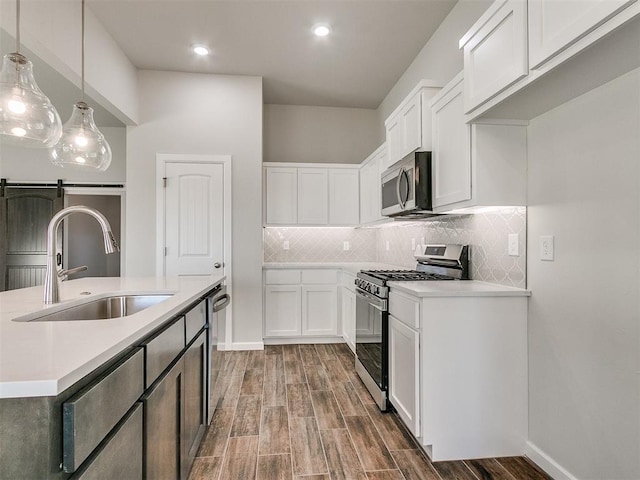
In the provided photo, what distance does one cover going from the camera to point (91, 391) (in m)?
0.79

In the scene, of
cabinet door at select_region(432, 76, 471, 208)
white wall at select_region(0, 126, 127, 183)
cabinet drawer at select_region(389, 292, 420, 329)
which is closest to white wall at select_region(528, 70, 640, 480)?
cabinet door at select_region(432, 76, 471, 208)

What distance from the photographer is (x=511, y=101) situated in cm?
167

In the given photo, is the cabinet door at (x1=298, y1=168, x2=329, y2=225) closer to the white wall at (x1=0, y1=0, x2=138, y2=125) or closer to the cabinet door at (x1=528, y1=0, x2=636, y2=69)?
the white wall at (x1=0, y1=0, x2=138, y2=125)

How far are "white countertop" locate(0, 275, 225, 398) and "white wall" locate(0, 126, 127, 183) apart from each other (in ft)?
12.7

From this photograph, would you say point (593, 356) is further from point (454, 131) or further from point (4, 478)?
point (4, 478)

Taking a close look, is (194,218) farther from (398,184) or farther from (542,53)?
(542,53)

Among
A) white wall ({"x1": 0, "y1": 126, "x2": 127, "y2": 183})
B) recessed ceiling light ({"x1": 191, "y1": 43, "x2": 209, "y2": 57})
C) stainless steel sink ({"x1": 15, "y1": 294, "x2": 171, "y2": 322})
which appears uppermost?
recessed ceiling light ({"x1": 191, "y1": 43, "x2": 209, "y2": 57})

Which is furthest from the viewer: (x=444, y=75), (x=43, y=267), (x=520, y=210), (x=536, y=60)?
(x=43, y=267)

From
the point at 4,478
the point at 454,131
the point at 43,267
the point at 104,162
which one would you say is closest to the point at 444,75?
the point at 454,131

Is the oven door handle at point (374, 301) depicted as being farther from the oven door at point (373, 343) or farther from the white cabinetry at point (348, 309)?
the white cabinetry at point (348, 309)

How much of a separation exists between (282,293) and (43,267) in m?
3.58

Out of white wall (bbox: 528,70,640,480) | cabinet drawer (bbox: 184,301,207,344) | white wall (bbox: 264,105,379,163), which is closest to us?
white wall (bbox: 528,70,640,480)

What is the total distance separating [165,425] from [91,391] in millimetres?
653

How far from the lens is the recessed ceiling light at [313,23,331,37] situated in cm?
310
